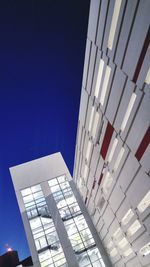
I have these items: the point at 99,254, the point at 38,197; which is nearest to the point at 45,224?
the point at 38,197

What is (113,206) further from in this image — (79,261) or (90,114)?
(79,261)

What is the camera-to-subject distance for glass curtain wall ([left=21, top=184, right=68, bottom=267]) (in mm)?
25734

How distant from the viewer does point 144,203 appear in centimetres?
1434

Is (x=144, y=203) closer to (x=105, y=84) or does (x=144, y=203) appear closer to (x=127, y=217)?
(x=127, y=217)

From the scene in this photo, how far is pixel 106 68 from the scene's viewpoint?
13.3 meters

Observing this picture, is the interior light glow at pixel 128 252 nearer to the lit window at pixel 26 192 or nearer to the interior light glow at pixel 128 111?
the interior light glow at pixel 128 111

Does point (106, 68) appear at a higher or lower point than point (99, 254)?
higher

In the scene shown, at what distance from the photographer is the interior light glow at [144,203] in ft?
44.5

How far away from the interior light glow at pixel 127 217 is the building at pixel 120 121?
111 mm

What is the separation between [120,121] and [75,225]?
A: 2072 centimetres

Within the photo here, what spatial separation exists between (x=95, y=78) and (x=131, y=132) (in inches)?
202

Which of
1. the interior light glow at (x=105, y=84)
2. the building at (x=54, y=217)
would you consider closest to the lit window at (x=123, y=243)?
the building at (x=54, y=217)

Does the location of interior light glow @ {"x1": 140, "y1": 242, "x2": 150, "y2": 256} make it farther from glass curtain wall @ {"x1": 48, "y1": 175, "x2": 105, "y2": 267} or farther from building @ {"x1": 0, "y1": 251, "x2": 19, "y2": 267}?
building @ {"x1": 0, "y1": 251, "x2": 19, "y2": 267}

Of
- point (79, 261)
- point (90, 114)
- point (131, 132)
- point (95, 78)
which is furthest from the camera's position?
point (79, 261)
